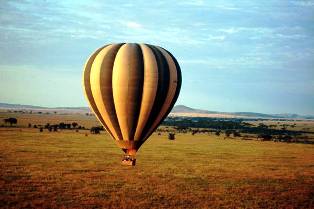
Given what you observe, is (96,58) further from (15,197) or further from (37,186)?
(15,197)

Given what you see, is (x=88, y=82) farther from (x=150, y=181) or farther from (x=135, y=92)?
(x=150, y=181)

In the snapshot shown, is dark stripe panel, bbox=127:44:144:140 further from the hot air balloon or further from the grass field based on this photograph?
the grass field

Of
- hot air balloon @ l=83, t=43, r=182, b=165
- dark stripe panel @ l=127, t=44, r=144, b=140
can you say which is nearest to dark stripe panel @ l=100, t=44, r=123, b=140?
hot air balloon @ l=83, t=43, r=182, b=165

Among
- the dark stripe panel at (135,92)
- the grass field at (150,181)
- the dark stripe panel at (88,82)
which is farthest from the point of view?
the dark stripe panel at (88,82)

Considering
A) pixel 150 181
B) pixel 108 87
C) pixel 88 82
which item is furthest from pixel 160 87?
pixel 150 181

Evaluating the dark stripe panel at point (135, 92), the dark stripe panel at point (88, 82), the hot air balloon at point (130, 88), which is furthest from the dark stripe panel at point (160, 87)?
the dark stripe panel at point (88, 82)

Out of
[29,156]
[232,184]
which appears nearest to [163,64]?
[232,184]

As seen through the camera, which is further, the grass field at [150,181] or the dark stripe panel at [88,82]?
the dark stripe panel at [88,82]

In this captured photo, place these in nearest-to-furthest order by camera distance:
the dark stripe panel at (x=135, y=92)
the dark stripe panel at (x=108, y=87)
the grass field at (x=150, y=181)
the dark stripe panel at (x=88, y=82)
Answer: the grass field at (x=150, y=181) → the dark stripe panel at (x=135, y=92) → the dark stripe panel at (x=108, y=87) → the dark stripe panel at (x=88, y=82)

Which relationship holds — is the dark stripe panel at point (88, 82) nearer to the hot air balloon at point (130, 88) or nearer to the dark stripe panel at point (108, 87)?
the hot air balloon at point (130, 88)
